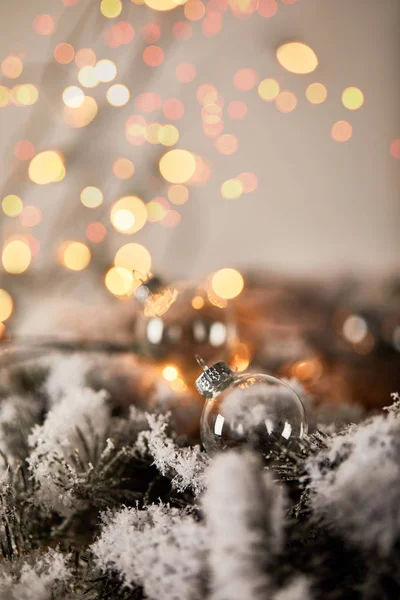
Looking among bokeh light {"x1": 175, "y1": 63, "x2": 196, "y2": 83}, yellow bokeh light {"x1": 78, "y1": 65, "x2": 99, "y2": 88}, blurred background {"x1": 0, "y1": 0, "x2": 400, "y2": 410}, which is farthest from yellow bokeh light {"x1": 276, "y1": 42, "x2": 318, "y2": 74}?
yellow bokeh light {"x1": 78, "y1": 65, "x2": 99, "y2": 88}

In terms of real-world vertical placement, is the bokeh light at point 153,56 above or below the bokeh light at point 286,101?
below

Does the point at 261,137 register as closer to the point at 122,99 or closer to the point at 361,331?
the point at 122,99

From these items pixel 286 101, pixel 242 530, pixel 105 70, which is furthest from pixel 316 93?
pixel 242 530

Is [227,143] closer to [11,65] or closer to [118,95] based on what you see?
[118,95]

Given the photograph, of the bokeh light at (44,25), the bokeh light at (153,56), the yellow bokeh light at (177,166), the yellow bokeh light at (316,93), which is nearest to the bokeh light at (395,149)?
the yellow bokeh light at (316,93)

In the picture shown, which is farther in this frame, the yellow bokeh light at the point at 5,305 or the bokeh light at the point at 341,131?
the bokeh light at the point at 341,131

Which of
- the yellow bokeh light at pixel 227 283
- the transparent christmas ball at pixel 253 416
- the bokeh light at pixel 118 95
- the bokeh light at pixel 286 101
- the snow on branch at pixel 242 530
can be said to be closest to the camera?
the snow on branch at pixel 242 530

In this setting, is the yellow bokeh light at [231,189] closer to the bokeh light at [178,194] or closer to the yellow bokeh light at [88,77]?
the bokeh light at [178,194]
